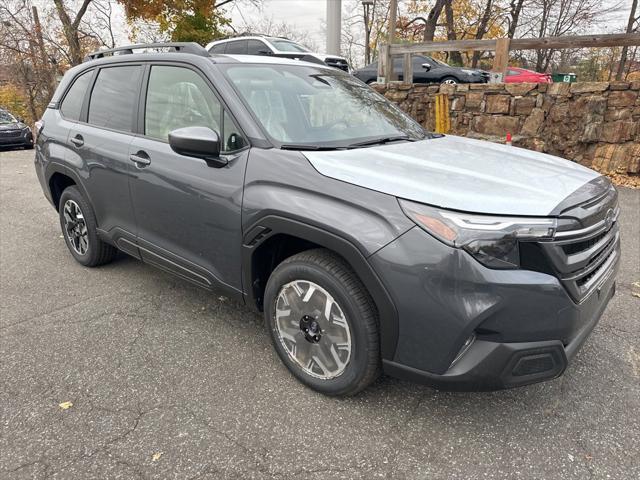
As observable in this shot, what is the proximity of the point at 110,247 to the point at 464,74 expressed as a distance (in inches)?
456

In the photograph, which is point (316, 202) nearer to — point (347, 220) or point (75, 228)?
point (347, 220)

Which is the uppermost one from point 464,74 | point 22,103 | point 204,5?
point 204,5

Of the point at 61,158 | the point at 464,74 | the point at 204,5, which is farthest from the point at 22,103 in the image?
the point at 61,158

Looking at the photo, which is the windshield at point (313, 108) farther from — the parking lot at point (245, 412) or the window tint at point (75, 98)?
the window tint at point (75, 98)

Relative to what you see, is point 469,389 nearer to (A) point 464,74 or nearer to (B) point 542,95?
(B) point 542,95

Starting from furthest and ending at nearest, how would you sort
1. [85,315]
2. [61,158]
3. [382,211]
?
[61,158]
[85,315]
[382,211]

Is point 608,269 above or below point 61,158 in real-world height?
below

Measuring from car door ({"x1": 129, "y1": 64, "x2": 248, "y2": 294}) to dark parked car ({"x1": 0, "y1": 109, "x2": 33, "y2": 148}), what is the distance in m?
14.4

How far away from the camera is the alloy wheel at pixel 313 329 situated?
2.23m

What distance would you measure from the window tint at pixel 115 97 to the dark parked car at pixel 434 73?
10.4 m

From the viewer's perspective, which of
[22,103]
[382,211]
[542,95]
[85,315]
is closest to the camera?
[382,211]

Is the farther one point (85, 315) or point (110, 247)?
point (110, 247)

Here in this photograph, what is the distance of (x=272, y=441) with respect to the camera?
2.12 meters

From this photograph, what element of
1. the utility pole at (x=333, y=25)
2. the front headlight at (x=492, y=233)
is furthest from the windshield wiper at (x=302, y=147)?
the utility pole at (x=333, y=25)
